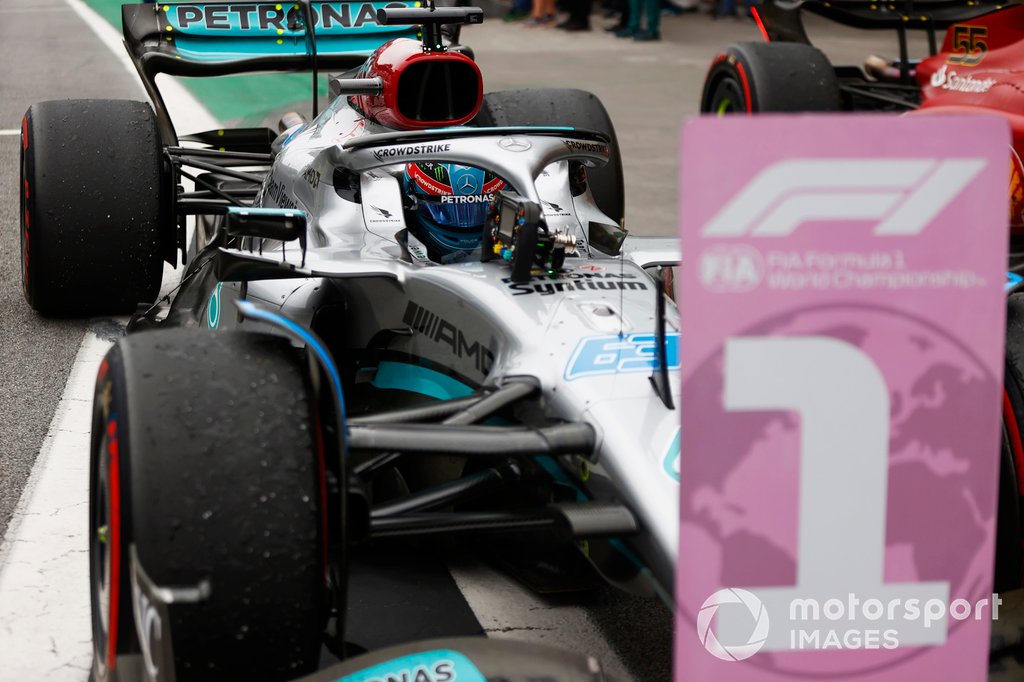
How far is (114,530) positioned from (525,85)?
352 inches

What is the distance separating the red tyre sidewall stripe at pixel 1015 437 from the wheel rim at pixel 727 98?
12.4ft

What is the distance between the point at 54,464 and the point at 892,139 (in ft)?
8.95

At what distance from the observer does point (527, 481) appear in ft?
9.45

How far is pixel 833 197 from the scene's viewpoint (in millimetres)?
1927

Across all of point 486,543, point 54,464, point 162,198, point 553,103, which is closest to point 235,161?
point 162,198

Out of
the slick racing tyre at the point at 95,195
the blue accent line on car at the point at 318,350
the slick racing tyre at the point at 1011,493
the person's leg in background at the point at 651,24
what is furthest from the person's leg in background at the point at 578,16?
the blue accent line on car at the point at 318,350

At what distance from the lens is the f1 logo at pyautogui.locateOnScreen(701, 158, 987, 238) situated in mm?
1914

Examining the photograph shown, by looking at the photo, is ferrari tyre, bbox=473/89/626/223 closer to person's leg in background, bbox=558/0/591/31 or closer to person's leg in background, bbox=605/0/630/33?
person's leg in background, bbox=605/0/630/33

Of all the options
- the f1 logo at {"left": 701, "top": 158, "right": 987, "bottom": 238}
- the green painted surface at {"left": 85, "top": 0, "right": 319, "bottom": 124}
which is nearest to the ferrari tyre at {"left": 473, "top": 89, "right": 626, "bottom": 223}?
the f1 logo at {"left": 701, "top": 158, "right": 987, "bottom": 238}

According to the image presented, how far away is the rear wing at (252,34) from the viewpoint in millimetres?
5016

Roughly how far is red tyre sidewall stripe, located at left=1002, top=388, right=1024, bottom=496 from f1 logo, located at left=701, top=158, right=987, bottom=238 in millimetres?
981

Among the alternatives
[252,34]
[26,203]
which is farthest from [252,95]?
[26,203]

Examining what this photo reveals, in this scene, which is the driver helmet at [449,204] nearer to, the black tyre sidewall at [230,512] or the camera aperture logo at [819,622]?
the black tyre sidewall at [230,512]

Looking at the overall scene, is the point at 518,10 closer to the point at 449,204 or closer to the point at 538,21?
the point at 538,21
